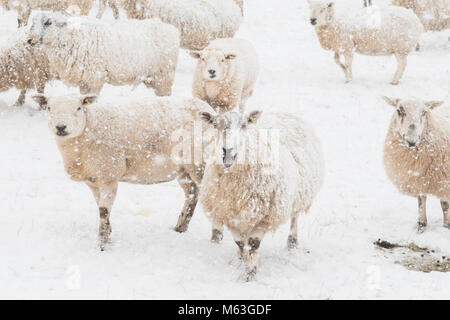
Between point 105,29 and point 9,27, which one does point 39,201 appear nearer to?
point 105,29

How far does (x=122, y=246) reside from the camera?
6.17 m

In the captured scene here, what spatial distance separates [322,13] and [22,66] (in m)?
6.91

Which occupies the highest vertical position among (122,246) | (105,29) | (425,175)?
(105,29)

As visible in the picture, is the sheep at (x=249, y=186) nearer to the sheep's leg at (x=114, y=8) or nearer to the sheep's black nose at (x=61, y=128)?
the sheep's black nose at (x=61, y=128)

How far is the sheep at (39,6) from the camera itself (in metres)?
12.3

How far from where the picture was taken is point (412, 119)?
6.63m

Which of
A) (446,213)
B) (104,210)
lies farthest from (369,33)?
(104,210)

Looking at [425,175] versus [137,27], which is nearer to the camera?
[425,175]

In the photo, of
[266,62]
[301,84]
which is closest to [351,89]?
[301,84]

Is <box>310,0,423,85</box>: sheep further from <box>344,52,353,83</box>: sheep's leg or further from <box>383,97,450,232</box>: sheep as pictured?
<box>383,97,450,232</box>: sheep

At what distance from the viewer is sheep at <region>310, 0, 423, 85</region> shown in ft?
41.5

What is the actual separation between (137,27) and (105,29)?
2.07 feet

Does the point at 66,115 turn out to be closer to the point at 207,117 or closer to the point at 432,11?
the point at 207,117

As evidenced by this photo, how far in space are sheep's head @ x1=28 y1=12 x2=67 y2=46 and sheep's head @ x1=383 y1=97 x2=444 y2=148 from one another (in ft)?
17.8
